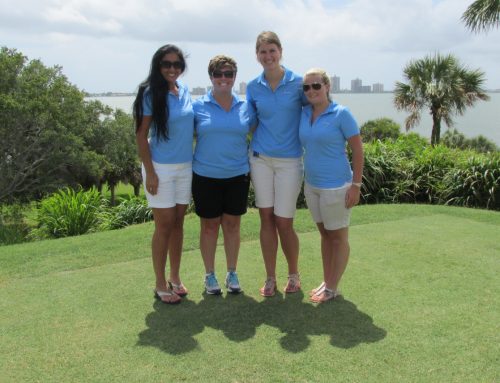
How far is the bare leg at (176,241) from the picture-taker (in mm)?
4109

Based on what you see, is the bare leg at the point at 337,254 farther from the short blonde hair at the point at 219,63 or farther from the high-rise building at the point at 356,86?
the high-rise building at the point at 356,86

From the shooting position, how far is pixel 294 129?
4020 mm

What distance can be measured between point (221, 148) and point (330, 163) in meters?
0.85

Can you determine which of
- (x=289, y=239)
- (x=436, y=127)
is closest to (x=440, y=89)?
(x=436, y=127)

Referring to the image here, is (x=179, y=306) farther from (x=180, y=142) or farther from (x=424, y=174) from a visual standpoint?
(x=424, y=174)

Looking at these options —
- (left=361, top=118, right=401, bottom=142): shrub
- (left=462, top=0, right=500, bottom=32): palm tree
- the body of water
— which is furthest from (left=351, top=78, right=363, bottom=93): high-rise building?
(left=462, top=0, right=500, bottom=32): palm tree

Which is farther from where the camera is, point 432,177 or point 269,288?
point 432,177

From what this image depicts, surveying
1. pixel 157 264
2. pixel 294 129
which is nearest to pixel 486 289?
pixel 294 129

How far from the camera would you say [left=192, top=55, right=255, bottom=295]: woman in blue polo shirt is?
3.91 metres

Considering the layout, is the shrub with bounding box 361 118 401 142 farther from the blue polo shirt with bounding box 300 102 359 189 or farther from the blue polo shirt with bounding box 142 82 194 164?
the blue polo shirt with bounding box 142 82 194 164

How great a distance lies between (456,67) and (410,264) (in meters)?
16.5

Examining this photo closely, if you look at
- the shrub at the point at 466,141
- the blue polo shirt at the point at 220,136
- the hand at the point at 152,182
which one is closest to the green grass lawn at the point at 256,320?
the hand at the point at 152,182

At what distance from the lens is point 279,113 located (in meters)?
3.96

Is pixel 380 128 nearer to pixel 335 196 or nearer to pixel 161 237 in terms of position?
pixel 335 196
